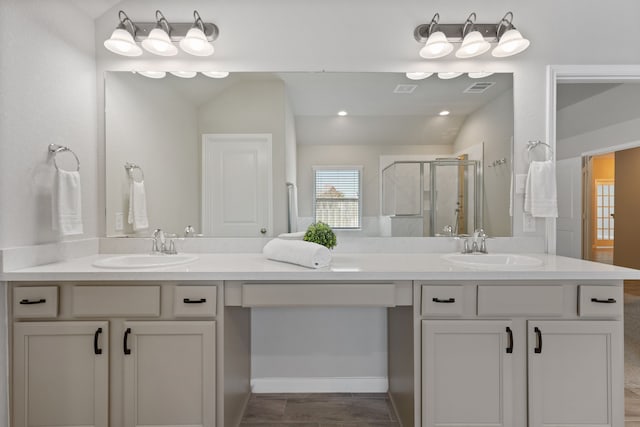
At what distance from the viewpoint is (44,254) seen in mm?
1735

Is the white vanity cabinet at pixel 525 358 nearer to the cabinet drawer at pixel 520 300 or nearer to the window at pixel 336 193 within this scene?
the cabinet drawer at pixel 520 300

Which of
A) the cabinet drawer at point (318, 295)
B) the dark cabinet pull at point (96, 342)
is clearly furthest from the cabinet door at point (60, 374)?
the cabinet drawer at point (318, 295)

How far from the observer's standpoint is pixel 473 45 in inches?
78.3

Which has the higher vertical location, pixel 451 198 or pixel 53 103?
pixel 53 103

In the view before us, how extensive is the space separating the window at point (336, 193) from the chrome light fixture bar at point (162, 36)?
97 centimetres

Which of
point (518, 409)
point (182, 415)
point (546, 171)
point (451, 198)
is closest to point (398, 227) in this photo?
point (451, 198)

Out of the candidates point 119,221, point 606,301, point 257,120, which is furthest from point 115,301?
point 606,301

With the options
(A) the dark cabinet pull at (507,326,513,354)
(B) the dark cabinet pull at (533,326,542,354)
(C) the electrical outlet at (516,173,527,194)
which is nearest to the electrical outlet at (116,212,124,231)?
(A) the dark cabinet pull at (507,326,513,354)

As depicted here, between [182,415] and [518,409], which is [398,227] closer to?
[518,409]

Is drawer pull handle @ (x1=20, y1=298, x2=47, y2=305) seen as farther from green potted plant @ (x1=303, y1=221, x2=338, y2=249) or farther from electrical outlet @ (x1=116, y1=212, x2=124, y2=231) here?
green potted plant @ (x1=303, y1=221, x2=338, y2=249)

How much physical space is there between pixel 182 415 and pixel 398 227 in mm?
1482

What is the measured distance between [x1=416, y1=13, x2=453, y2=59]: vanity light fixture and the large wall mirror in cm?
17

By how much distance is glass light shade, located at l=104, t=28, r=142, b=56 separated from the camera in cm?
196

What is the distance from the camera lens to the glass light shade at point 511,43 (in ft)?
6.40
